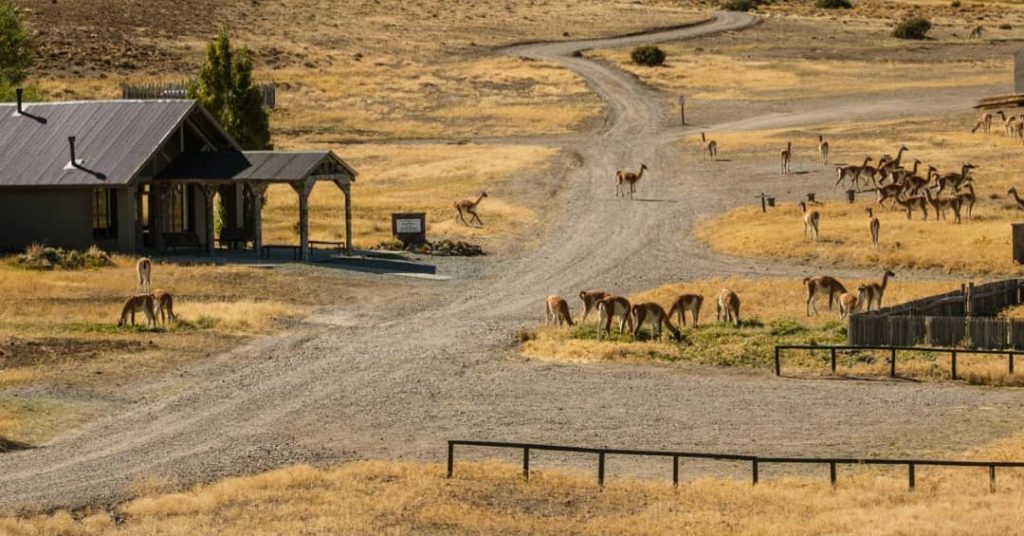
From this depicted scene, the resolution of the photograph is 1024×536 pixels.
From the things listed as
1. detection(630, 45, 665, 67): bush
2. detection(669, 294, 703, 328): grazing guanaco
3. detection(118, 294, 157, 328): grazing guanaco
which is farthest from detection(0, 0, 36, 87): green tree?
detection(669, 294, 703, 328): grazing guanaco

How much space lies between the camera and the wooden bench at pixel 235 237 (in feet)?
212

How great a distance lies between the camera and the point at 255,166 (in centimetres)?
6228

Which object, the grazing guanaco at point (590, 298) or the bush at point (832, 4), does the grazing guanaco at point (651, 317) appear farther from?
the bush at point (832, 4)

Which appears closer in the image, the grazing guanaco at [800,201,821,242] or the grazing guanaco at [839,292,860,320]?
the grazing guanaco at [839,292,860,320]

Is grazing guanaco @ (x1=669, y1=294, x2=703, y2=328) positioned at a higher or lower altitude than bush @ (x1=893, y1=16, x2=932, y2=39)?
lower

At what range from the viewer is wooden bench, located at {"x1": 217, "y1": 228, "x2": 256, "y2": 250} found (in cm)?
6450

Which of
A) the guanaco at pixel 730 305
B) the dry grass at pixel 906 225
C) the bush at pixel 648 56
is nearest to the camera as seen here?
the guanaco at pixel 730 305

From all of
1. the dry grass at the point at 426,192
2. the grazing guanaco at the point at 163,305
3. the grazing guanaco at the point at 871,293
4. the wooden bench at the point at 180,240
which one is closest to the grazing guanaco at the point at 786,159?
the dry grass at the point at 426,192

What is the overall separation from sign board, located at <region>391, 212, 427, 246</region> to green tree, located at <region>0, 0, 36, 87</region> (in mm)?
36787

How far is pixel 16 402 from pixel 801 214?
119 ft

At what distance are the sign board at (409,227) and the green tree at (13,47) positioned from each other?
121ft

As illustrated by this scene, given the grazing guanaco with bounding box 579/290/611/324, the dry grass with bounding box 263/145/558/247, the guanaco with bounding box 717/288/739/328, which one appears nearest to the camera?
the guanaco with bounding box 717/288/739/328

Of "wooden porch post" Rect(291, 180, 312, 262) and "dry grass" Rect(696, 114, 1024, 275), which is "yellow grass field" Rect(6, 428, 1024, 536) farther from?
"wooden porch post" Rect(291, 180, 312, 262)

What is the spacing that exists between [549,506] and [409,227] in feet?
123
